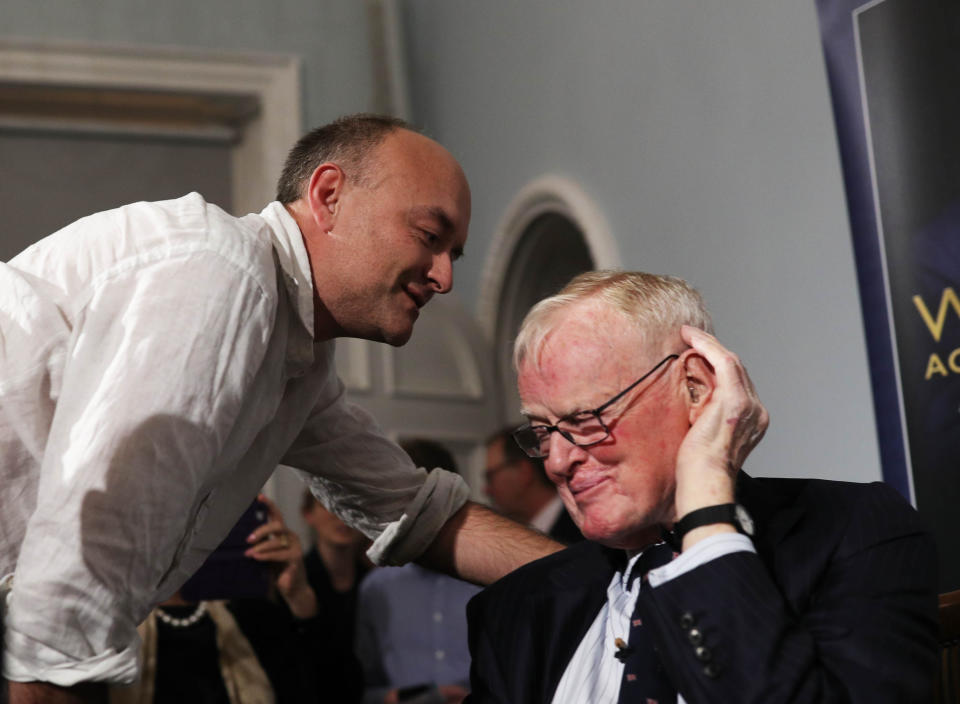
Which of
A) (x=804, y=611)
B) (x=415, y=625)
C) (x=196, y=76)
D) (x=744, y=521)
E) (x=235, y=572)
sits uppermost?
(x=196, y=76)

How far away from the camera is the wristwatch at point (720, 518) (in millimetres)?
1393

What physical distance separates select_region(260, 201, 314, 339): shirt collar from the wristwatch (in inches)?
26.7

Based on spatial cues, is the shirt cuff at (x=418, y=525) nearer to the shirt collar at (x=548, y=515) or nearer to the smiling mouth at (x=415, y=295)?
the smiling mouth at (x=415, y=295)

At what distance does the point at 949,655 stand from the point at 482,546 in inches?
31.9

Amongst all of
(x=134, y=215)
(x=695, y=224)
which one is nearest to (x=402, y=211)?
(x=134, y=215)

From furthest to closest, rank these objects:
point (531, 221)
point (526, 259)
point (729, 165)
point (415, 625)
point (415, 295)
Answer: point (526, 259), point (531, 221), point (415, 625), point (729, 165), point (415, 295)

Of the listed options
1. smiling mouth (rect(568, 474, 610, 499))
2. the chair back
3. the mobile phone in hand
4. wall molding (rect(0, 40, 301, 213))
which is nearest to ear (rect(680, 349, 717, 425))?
smiling mouth (rect(568, 474, 610, 499))

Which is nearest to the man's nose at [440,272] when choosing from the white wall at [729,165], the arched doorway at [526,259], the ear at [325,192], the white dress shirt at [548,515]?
the ear at [325,192]

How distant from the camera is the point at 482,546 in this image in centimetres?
216

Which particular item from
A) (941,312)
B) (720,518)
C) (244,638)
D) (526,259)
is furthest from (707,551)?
(526,259)

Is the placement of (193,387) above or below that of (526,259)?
below

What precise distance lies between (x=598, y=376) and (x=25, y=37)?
480 cm

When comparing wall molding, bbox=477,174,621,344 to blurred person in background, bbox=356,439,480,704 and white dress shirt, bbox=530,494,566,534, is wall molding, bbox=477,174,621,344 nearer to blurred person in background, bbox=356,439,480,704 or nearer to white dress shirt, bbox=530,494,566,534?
white dress shirt, bbox=530,494,566,534

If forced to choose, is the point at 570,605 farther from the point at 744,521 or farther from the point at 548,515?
the point at 548,515
